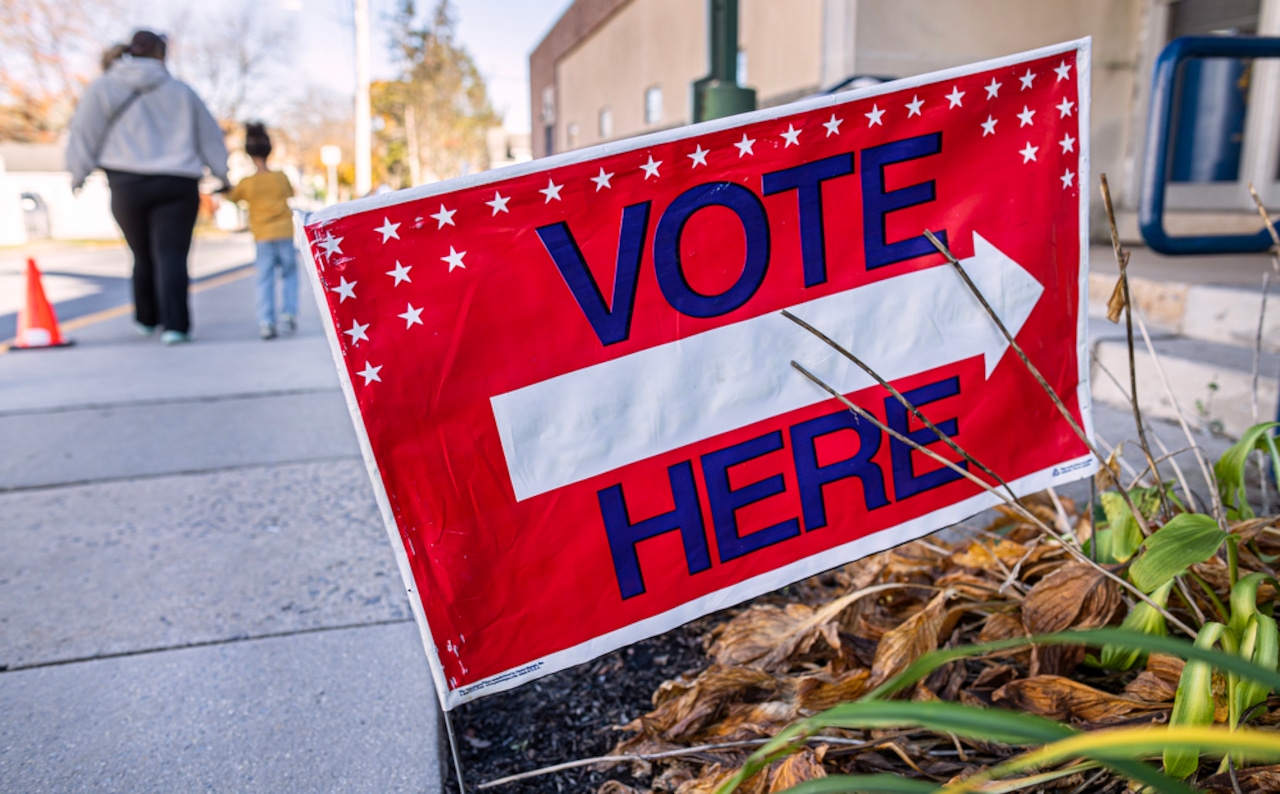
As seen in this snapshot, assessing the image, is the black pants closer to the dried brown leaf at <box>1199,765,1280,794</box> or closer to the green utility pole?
the green utility pole

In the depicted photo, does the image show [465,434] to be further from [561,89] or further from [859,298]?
[561,89]

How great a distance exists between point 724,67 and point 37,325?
5.53 metres

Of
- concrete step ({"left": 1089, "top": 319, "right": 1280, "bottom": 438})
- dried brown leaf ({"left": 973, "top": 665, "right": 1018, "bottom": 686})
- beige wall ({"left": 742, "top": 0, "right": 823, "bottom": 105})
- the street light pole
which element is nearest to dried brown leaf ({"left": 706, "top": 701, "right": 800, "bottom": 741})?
dried brown leaf ({"left": 973, "top": 665, "right": 1018, "bottom": 686})

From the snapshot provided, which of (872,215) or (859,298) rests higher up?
(872,215)

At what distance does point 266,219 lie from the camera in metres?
6.61

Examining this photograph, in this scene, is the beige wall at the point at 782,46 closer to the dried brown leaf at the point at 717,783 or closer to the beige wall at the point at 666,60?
the beige wall at the point at 666,60

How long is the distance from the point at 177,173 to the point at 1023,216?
582 centimetres

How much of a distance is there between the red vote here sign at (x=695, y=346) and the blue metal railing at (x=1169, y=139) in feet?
2.31

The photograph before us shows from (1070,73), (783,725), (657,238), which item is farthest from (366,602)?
(1070,73)

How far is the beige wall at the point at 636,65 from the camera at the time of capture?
1354 centimetres

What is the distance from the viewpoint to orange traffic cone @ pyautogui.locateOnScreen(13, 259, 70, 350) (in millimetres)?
6219

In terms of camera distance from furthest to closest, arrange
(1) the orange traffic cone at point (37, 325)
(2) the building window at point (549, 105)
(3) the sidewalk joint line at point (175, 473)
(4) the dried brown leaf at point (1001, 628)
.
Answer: (2) the building window at point (549, 105) → (1) the orange traffic cone at point (37, 325) → (3) the sidewalk joint line at point (175, 473) → (4) the dried brown leaf at point (1001, 628)

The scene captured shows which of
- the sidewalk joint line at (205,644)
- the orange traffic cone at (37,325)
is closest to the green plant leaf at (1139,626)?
the sidewalk joint line at (205,644)

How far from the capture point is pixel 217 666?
2049 millimetres
